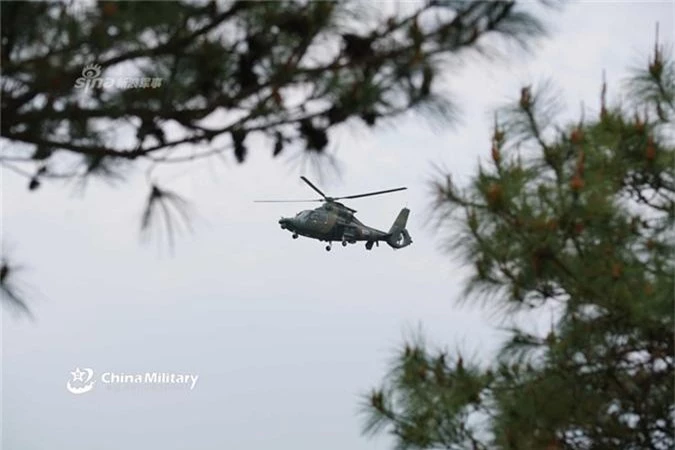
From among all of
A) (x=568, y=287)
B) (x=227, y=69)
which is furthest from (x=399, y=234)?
(x=227, y=69)

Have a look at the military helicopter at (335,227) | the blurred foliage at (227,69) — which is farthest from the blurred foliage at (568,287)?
the military helicopter at (335,227)

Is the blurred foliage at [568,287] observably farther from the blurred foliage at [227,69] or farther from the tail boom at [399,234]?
the tail boom at [399,234]

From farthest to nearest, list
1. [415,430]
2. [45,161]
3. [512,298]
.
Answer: [415,430], [512,298], [45,161]

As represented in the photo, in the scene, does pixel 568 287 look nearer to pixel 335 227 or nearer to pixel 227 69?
pixel 227 69

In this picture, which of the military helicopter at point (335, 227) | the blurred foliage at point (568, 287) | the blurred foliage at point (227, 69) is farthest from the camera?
the military helicopter at point (335, 227)

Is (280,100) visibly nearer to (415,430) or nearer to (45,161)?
(45,161)

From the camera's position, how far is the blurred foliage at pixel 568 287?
Answer: 18.9 feet

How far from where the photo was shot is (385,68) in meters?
3.73

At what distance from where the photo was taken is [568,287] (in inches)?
239

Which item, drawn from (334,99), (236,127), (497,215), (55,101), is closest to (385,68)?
(334,99)

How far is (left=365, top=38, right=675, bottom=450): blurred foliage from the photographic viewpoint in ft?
18.9

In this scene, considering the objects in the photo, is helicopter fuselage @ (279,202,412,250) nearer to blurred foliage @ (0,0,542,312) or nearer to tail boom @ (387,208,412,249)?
tail boom @ (387,208,412,249)

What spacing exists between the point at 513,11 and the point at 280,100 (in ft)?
2.33

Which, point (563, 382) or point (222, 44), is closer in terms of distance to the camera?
point (222, 44)
